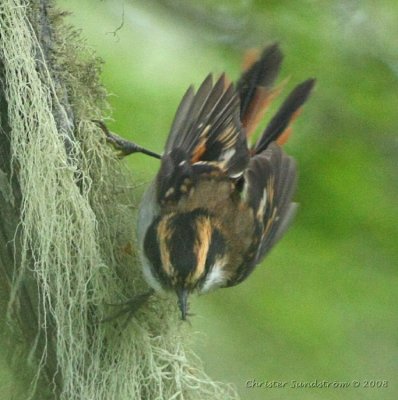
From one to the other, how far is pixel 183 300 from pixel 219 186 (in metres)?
0.73

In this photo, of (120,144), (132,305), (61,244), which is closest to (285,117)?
(120,144)

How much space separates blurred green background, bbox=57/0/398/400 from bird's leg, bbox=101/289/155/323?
0.32 meters

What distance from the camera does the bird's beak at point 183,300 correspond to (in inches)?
134

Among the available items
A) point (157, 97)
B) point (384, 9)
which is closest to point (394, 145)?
point (384, 9)

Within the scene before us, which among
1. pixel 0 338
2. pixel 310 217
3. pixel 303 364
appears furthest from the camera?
pixel 303 364

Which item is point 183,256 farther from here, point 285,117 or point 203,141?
point 285,117

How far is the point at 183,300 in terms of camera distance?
3.41 meters

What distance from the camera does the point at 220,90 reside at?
3.81 m

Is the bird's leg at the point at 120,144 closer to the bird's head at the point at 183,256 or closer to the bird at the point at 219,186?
the bird at the point at 219,186

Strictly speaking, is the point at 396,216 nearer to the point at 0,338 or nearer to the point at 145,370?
the point at 145,370

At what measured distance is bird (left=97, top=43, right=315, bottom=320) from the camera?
3496mm

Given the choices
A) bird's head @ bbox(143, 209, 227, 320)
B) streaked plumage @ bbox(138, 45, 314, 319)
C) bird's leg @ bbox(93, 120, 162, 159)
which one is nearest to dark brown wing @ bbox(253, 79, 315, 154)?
streaked plumage @ bbox(138, 45, 314, 319)

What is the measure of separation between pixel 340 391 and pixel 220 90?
4.72ft

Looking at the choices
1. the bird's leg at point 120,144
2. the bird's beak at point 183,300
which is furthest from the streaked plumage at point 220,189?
the bird's leg at point 120,144
